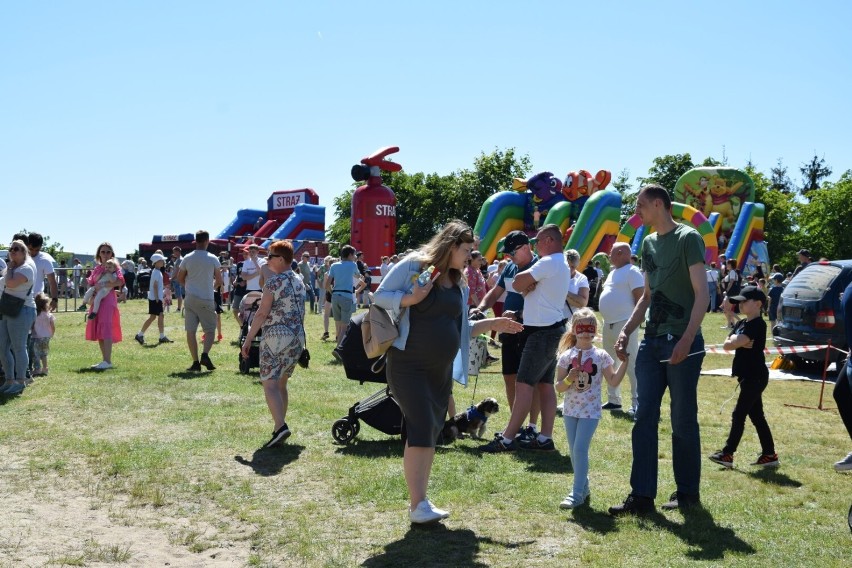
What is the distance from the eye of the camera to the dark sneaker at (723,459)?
708cm

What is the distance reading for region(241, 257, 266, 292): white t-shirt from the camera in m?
14.7

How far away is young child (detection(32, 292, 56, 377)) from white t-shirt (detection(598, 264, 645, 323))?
728cm

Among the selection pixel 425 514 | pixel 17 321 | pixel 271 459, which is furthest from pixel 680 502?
pixel 17 321

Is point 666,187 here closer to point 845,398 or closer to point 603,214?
point 603,214

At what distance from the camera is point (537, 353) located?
727 cm

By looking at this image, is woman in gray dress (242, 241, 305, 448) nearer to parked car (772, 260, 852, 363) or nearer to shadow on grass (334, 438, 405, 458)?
shadow on grass (334, 438, 405, 458)

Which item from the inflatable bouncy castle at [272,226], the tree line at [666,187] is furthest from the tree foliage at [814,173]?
the inflatable bouncy castle at [272,226]

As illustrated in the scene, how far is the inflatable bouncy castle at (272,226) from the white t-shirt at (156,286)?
21.1m

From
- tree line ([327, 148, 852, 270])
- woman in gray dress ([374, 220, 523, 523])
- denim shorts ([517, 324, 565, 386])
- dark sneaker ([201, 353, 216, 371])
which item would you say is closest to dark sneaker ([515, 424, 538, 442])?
denim shorts ([517, 324, 565, 386])

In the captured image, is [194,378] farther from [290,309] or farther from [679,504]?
[679,504]

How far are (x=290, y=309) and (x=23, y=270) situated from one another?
391 centimetres

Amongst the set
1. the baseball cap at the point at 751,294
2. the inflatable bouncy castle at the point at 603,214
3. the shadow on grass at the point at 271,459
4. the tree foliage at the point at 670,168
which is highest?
the tree foliage at the point at 670,168

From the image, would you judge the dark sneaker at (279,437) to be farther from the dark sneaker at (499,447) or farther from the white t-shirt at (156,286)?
the white t-shirt at (156,286)

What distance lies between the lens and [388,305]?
5156 mm
